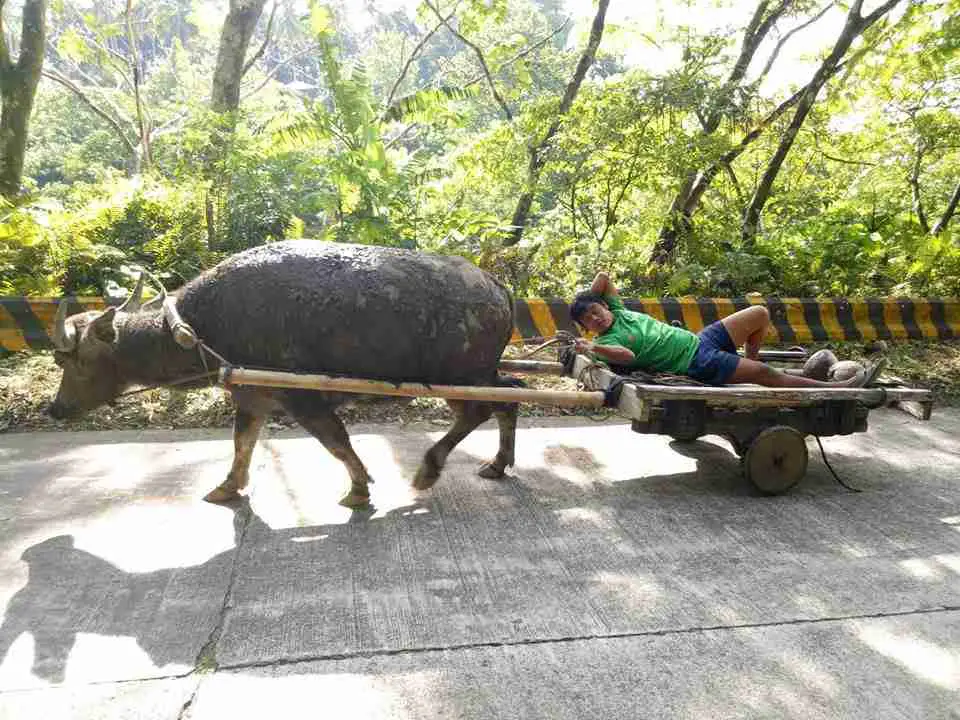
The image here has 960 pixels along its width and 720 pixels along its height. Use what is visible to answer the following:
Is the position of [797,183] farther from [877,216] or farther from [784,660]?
[784,660]

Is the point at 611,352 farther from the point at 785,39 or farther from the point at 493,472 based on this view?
the point at 785,39

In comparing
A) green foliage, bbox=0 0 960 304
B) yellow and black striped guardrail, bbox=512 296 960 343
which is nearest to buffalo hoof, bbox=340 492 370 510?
yellow and black striped guardrail, bbox=512 296 960 343

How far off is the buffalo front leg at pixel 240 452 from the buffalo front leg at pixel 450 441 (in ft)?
3.55

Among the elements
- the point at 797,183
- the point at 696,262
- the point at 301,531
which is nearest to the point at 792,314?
the point at 696,262

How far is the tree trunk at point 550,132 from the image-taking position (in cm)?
901

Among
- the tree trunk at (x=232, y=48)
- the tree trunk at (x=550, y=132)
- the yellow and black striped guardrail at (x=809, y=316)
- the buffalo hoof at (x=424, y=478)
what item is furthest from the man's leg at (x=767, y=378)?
the tree trunk at (x=232, y=48)

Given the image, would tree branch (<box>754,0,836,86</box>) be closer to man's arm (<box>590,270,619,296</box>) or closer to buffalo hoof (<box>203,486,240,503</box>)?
man's arm (<box>590,270,619,296</box>)

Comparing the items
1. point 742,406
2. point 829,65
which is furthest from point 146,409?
point 829,65

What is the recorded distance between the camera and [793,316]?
788cm

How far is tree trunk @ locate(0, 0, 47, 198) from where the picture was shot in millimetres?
9555

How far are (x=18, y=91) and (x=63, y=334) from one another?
769cm

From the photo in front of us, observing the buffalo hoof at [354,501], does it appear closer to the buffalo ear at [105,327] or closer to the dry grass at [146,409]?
the dry grass at [146,409]

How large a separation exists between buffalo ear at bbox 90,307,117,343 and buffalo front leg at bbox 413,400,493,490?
207 centimetres

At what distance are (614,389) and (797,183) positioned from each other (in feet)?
31.6
